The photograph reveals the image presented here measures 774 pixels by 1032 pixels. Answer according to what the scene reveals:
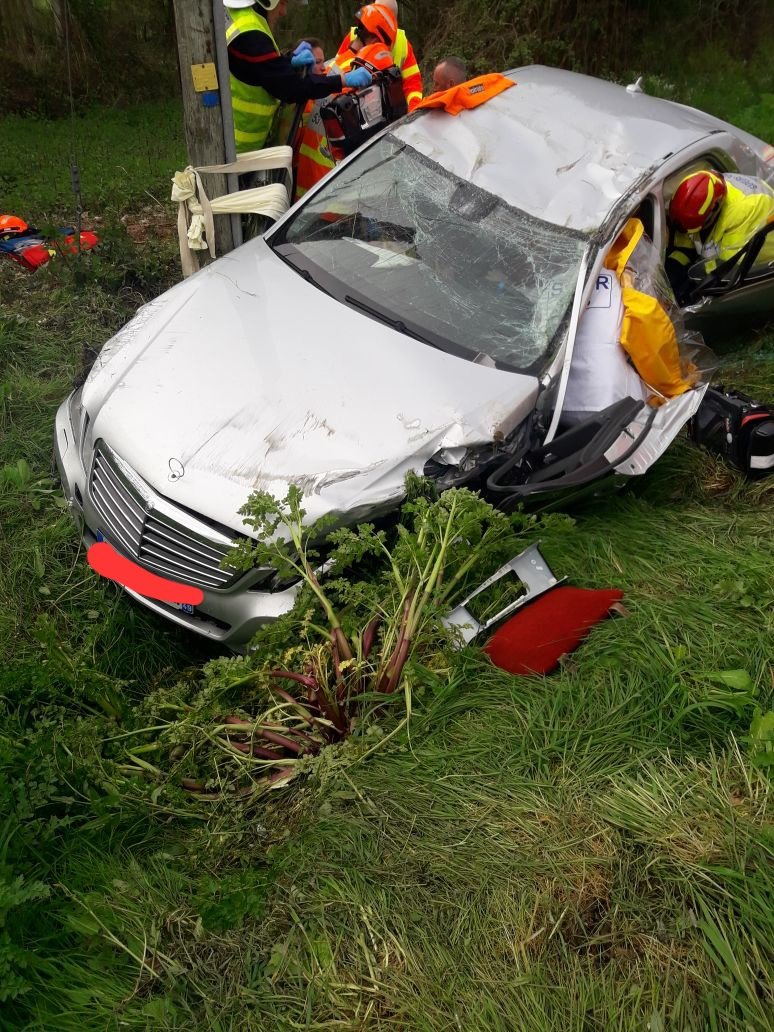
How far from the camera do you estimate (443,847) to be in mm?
2346

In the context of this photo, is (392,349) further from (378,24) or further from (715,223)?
(378,24)

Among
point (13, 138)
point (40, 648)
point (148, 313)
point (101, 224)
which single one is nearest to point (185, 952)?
point (40, 648)

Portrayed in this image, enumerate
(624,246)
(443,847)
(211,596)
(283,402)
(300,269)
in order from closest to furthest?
(443,847), (211,596), (283,402), (624,246), (300,269)

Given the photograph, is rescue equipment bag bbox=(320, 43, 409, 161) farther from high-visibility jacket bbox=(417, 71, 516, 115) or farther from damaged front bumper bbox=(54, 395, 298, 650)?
damaged front bumper bbox=(54, 395, 298, 650)

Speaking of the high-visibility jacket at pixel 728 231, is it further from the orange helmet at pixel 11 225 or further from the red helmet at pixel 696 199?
the orange helmet at pixel 11 225

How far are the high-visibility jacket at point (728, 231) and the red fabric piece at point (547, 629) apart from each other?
1.96 m

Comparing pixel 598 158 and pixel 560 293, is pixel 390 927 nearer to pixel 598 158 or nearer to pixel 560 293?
pixel 560 293

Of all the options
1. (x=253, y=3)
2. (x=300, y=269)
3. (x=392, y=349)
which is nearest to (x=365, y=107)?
(x=253, y=3)

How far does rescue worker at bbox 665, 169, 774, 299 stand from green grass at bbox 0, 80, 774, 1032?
1.60 meters

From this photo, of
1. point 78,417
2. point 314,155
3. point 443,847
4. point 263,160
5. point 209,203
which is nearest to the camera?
point 443,847

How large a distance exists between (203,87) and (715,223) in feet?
8.41

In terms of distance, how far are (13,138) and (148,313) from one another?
657 centimetres

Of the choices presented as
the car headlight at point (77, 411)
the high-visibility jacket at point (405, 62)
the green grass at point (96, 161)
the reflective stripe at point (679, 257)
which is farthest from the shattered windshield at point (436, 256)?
the green grass at point (96, 161)

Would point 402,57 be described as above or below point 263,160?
above
